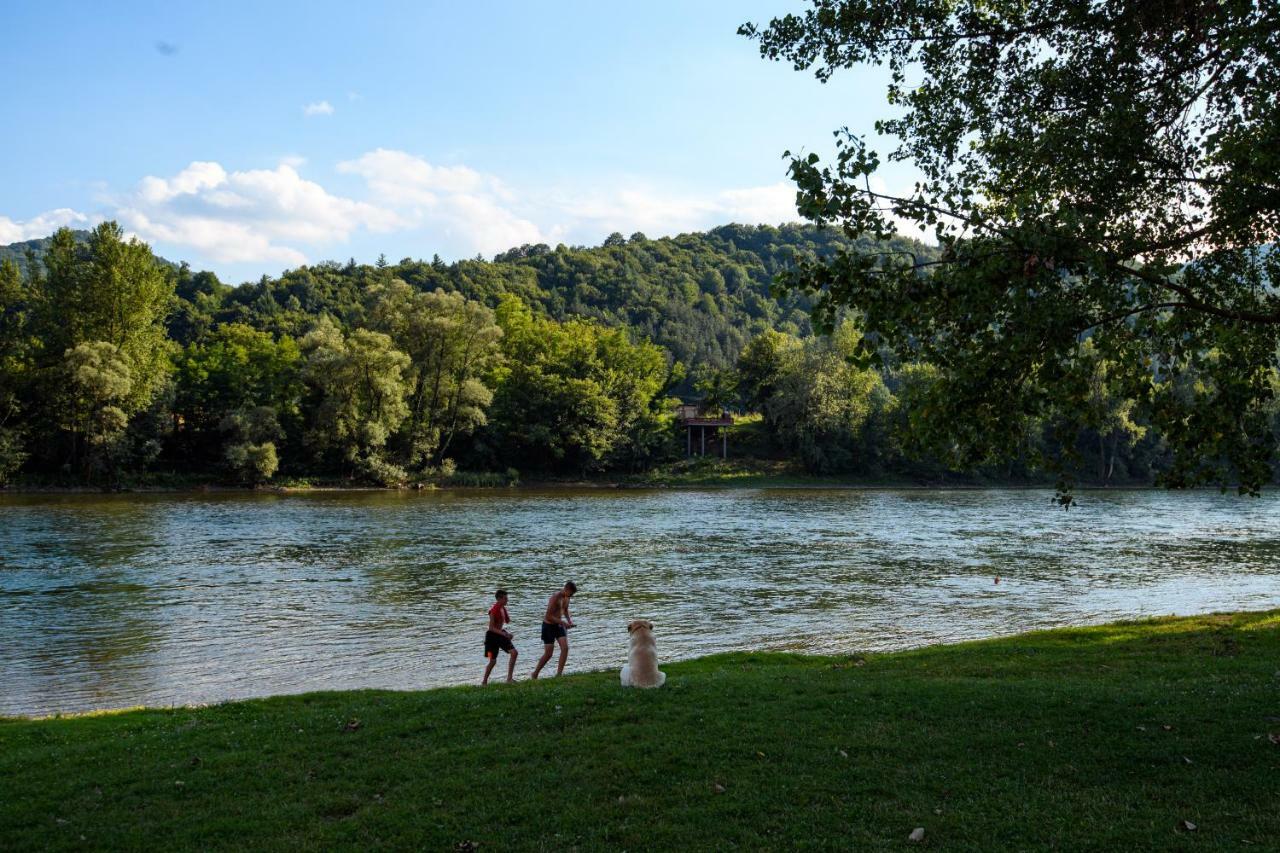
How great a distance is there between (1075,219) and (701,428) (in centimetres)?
9372

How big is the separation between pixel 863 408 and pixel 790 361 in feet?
30.8

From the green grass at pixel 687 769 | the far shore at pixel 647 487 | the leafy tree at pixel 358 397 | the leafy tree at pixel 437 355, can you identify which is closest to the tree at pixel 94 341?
the far shore at pixel 647 487

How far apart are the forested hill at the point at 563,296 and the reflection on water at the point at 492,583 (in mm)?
64419

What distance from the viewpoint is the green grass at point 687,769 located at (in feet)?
25.8

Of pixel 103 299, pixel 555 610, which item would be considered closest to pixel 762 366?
pixel 103 299

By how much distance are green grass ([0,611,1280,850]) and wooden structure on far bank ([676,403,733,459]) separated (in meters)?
86.1

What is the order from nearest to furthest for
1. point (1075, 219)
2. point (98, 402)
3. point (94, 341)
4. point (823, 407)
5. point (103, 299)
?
1. point (1075, 219)
2. point (98, 402)
3. point (94, 341)
4. point (103, 299)
5. point (823, 407)

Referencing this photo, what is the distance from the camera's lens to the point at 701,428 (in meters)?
102

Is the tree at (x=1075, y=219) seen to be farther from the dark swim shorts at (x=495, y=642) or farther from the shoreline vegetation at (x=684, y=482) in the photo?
the shoreline vegetation at (x=684, y=482)

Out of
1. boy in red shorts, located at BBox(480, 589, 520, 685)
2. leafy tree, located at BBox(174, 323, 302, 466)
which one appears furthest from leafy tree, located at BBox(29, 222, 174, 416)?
boy in red shorts, located at BBox(480, 589, 520, 685)

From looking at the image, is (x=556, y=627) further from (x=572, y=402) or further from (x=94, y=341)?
(x=572, y=402)

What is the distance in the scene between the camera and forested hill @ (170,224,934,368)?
128m

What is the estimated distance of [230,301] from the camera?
456 feet

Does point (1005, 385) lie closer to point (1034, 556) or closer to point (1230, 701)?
point (1230, 701)
